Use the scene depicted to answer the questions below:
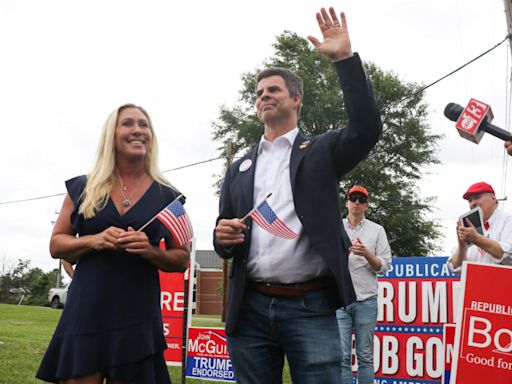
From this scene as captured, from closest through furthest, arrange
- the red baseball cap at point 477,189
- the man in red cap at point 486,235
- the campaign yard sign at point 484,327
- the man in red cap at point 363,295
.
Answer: the campaign yard sign at point 484,327 < the man in red cap at point 486,235 < the red baseball cap at point 477,189 < the man in red cap at point 363,295

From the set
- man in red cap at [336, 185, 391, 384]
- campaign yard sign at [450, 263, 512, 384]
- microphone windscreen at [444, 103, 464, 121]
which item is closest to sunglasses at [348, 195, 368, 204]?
man in red cap at [336, 185, 391, 384]

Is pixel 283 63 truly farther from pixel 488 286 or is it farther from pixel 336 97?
pixel 488 286

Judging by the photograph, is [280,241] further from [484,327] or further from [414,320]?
[414,320]

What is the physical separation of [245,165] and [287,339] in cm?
83

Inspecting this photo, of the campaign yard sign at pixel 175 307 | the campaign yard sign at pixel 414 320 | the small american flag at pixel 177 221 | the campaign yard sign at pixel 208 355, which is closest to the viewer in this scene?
the small american flag at pixel 177 221

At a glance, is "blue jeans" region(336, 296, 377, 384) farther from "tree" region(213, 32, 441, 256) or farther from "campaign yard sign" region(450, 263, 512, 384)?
"tree" region(213, 32, 441, 256)

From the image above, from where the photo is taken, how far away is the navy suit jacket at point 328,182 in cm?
230

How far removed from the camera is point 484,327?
4.34 metres

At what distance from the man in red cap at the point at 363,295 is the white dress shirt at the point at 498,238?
0.81m

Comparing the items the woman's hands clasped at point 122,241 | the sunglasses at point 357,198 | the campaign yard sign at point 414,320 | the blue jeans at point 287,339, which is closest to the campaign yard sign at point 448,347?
the campaign yard sign at point 414,320

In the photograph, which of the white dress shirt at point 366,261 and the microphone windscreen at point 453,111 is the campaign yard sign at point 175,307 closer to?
the white dress shirt at point 366,261

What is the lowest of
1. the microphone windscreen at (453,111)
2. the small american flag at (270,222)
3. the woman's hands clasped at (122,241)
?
the woman's hands clasped at (122,241)

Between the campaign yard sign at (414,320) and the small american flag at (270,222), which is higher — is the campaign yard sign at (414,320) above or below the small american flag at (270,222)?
below

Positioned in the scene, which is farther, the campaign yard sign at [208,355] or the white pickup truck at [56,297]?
the white pickup truck at [56,297]
